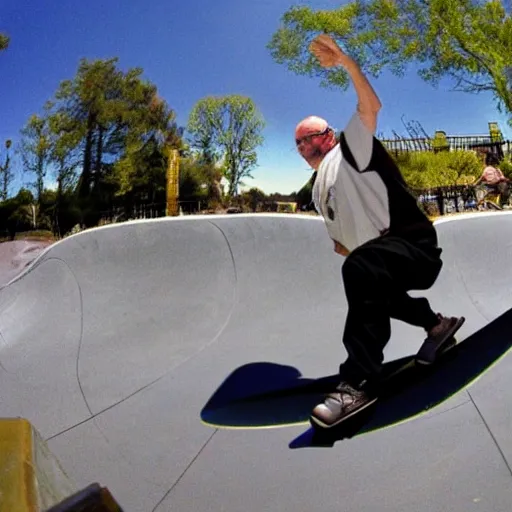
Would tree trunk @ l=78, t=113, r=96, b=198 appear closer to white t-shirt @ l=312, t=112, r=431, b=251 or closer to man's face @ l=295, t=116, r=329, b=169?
man's face @ l=295, t=116, r=329, b=169

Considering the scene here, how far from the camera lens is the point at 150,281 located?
2.44 metres

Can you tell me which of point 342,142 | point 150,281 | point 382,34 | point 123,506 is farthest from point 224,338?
point 382,34

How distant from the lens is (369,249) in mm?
1922

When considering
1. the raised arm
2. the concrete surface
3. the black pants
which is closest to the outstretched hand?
the raised arm

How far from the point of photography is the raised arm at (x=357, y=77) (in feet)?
6.67

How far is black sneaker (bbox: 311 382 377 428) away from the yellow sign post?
114cm

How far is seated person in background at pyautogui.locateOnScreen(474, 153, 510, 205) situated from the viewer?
8.23ft

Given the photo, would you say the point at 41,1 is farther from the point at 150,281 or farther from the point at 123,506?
the point at 123,506

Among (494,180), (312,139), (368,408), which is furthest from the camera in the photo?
(494,180)

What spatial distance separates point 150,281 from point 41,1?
49.8 inches

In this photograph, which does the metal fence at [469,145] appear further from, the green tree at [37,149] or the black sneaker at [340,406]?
the green tree at [37,149]

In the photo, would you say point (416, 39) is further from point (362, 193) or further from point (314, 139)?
point (362, 193)

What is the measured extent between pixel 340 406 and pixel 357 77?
48.3 inches

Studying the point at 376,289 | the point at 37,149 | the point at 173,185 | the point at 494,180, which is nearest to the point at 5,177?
the point at 37,149
